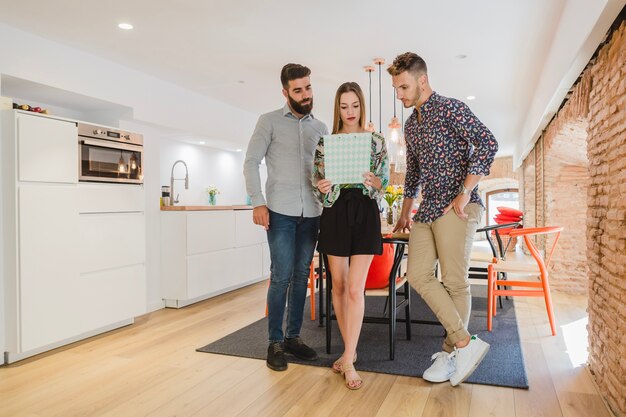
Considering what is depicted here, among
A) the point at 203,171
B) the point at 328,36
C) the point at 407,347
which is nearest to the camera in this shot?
the point at 407,347

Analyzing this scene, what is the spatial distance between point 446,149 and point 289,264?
38.9 inches

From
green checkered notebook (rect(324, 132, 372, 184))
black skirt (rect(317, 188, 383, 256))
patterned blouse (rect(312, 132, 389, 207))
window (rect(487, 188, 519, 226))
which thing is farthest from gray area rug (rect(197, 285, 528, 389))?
window (rect(487, 188, 519, 226))

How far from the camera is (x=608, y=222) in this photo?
2.08 metres

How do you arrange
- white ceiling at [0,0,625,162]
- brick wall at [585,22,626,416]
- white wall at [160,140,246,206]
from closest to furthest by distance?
1. brick wall at [585,22,626,416]
2. white ceiling at [0,0,625,162]
3. white wall at [160,140,246,206]

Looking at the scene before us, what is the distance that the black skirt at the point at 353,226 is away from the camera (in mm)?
2199

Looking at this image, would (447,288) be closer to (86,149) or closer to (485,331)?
(485,331)

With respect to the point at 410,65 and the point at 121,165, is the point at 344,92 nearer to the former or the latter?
the point at 410,65

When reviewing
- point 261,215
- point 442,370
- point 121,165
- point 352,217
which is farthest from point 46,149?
point 442,370

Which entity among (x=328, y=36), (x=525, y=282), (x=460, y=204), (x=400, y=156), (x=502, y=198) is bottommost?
(x=525, y=282)

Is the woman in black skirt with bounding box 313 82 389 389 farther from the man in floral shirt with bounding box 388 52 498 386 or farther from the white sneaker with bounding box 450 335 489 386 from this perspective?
the white sneaker with bounding box 450 335 489 386

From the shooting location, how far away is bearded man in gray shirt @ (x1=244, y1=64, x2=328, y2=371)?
7.89 ft

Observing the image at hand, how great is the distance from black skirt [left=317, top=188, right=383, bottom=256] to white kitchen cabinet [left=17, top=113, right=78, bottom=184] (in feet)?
6.36

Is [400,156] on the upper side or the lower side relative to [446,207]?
upper

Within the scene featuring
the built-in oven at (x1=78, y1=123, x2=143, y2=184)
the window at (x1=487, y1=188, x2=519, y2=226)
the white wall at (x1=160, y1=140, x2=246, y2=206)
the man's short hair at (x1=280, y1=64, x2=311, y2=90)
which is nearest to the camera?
the man's short hair at (x1=280, y1=64, x2=311, y2=90)
